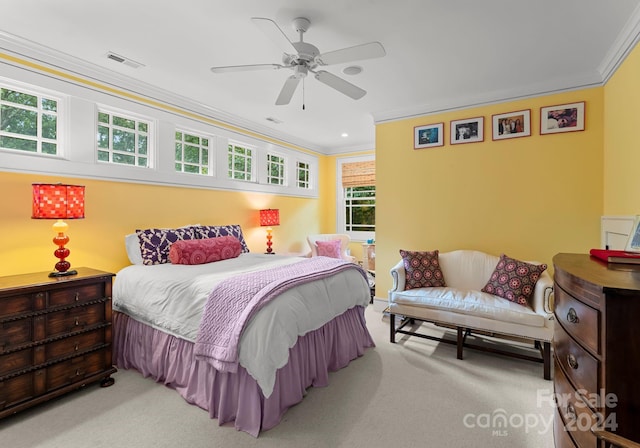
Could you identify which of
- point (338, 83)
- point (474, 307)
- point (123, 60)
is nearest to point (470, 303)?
point (474, 307)

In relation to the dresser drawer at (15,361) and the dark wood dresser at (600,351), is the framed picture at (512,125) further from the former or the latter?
the dresser drawer at (15,361)

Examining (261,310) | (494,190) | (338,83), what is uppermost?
(338,83)

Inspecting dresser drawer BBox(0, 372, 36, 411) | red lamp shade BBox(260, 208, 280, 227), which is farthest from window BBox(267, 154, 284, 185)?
dresser drawer BBox(0, 372, 36, 411)

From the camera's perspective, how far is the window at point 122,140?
321 cm

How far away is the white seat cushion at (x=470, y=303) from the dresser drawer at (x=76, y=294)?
270 cm

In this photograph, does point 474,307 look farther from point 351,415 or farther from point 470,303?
point 351,415

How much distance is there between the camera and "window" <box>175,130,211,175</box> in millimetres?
3924

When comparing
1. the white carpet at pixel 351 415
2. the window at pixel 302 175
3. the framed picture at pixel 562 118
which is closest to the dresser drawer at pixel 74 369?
the white carpet at pixel 351 415

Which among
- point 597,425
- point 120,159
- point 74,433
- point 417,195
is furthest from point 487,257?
point 120,159

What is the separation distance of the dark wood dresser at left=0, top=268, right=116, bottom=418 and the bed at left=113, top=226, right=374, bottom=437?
0.93 feet

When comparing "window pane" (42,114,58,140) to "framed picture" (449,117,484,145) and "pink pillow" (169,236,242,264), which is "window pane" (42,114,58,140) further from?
"framed picture" (449,117,484,145)

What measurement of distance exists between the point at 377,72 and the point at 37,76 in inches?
119

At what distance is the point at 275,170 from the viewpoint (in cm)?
541

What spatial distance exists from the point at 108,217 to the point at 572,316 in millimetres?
3722
